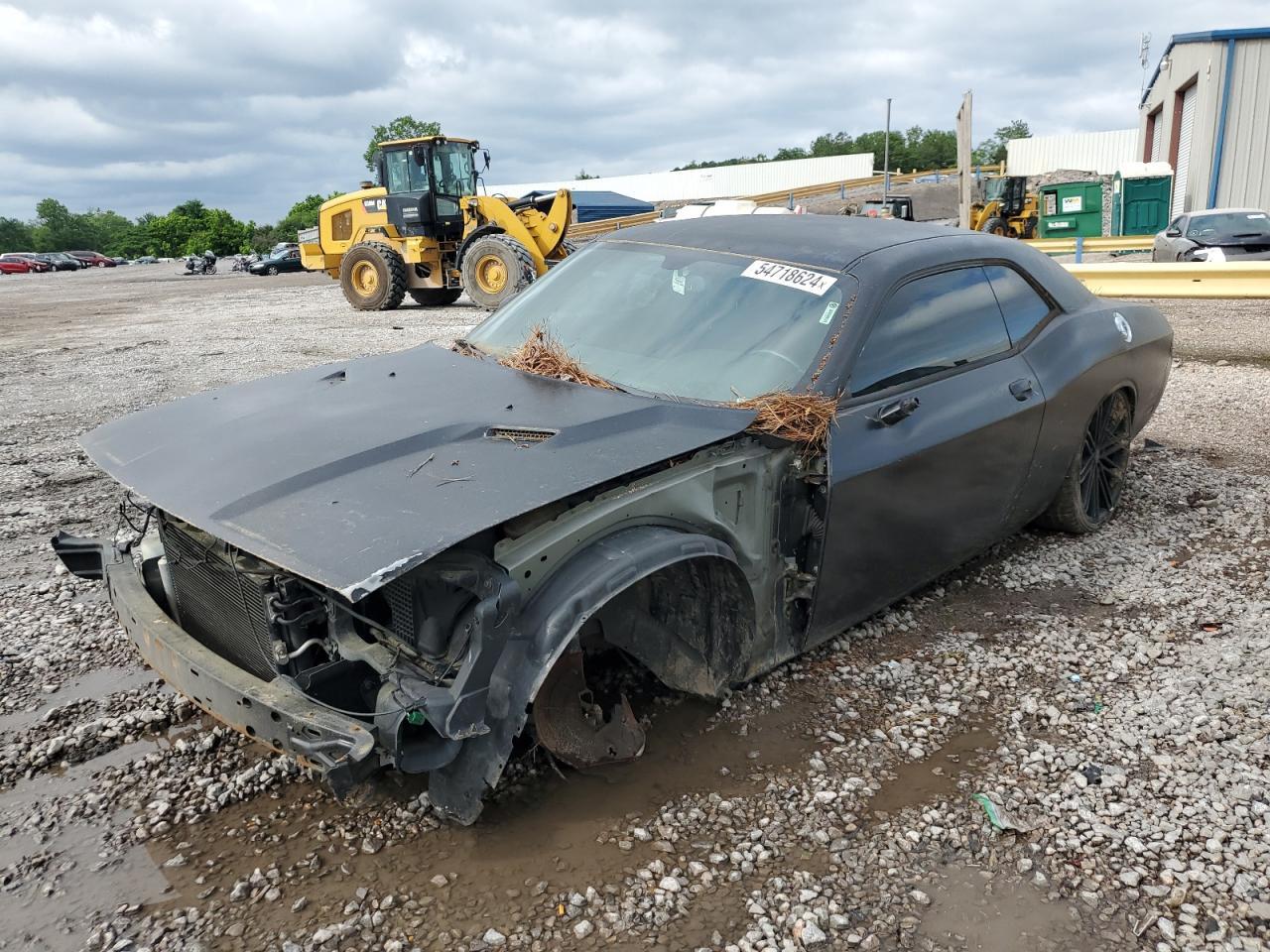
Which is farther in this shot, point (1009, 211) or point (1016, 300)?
point (1009, 211)

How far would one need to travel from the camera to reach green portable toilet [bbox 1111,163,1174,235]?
24656mm

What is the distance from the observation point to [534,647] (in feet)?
7.37

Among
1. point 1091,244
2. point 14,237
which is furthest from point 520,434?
point 14,237

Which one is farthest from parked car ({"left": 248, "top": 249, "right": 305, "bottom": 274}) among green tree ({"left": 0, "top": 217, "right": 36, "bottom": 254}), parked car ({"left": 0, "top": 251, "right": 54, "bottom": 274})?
green tree ({"left": 0, "top": 217, "right": 36, "bottom": 254})

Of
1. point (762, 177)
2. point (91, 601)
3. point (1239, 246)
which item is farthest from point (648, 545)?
point (762, 177)

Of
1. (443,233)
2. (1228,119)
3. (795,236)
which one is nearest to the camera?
(795,236)

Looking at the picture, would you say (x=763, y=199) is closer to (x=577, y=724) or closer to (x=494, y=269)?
(x=494, y=269)

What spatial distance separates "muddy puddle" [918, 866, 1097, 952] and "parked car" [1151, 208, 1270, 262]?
14.0 metres

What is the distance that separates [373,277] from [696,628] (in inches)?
560

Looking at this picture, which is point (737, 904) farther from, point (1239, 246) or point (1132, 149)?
point (1132, 149)

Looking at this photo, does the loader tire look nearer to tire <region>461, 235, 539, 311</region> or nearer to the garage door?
tire <region>461, 235, 539, 311</region>

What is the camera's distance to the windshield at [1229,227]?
14.1 m

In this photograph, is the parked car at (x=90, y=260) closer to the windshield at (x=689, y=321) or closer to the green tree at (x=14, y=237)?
the green tree at (x=14, y=237)

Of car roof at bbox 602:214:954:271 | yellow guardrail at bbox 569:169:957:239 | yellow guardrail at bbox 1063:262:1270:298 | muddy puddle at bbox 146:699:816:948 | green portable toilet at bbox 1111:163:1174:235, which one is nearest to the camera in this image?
muddy puddle at bbox 146:699:816:948
